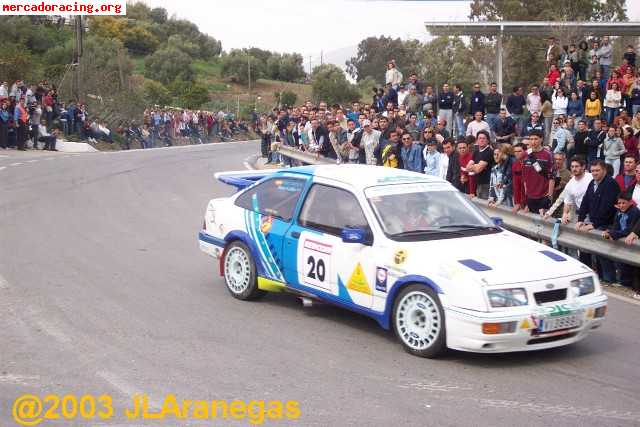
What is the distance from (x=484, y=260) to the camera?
7445 mm

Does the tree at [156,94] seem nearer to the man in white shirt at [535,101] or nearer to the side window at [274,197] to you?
the man in white shirt at [535,101]

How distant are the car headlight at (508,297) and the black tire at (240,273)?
123 inches

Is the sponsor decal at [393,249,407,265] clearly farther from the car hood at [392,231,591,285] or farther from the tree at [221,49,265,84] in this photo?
the tree at [221,49,265,84]

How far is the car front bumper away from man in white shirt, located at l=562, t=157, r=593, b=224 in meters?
4.43

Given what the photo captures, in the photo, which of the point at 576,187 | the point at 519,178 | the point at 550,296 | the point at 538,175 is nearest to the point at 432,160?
the point at 519,178

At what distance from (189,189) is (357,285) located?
1308 centimetres

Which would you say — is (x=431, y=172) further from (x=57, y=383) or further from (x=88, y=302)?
(x=57, y=383)

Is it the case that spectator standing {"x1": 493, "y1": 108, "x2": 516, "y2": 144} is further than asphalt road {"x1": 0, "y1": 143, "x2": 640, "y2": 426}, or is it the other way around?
spectator standing {"x1": 493, "y1": 108, "x2": 516, "y2": 144}

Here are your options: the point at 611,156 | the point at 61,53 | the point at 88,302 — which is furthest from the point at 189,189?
the point at 61,53

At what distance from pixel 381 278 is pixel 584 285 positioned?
1787 mm

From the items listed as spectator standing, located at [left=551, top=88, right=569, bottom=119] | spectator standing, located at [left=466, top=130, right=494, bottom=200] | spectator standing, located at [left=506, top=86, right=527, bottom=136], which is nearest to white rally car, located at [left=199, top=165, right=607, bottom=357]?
spectator standing, located at [left=466, top=130, right=494, bottom=200]

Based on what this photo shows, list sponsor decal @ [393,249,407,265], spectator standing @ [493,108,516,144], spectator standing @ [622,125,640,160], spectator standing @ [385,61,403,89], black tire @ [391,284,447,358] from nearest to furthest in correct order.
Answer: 1. black tire @ [391,284,447,358]
2. sponsor decal @ [393,249,407,265]
3. spectator standing @ [622,125,640,160]
4. spectator standing @ [493,108,516,144]
5. spectator standing @ [385,61,403,89]

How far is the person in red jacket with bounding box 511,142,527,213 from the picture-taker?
42.0ft

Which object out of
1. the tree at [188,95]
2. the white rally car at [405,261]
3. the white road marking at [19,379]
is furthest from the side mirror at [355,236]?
the tree at [188,95]
